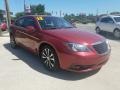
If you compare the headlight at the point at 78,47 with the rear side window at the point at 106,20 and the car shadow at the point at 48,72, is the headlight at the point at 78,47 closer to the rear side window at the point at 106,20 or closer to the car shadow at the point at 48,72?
the car shadow at the point at 48,72

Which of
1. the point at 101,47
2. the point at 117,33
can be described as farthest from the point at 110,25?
the point at 101,47

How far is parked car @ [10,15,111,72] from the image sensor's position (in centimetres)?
524

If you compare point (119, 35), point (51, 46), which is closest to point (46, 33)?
point (51, 46)

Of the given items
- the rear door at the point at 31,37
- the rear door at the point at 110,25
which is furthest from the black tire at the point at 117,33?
the rear door at the point at 31,37

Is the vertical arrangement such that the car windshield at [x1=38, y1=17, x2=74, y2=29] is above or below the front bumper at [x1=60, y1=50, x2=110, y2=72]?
above

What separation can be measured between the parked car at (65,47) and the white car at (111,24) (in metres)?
7.85

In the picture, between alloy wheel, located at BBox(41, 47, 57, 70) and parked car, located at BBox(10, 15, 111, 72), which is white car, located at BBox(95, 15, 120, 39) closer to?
parked car, located at BBox(10, 15, 111, 72)

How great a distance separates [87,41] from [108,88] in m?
1.30

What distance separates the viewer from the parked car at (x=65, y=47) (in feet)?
17.2

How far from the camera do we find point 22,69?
6316 millimetres

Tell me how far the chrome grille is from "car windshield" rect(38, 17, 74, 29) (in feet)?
5.73

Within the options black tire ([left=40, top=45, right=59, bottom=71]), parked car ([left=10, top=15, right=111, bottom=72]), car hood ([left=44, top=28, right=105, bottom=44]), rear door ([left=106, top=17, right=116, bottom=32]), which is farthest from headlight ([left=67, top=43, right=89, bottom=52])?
rear door ([left=106, top=17, right=116, bottom=32])

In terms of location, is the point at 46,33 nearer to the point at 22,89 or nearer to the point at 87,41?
the point at 87,41

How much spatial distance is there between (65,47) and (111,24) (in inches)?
402
